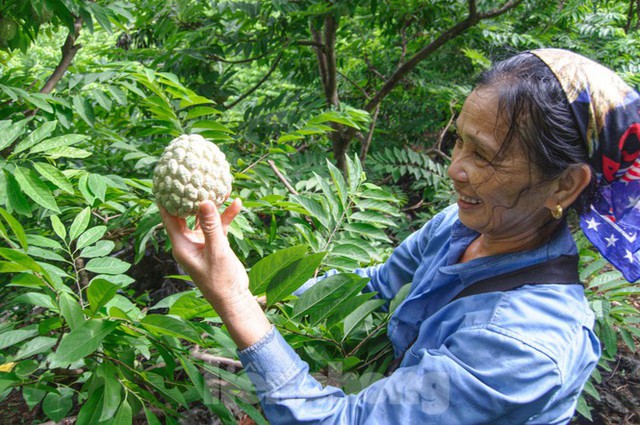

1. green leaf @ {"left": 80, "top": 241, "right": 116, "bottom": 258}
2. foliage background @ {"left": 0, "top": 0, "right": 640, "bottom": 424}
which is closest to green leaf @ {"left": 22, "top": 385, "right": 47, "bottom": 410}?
foliage background @ {"left": 0, "top": 0, "right": 640, "bottom": 424}

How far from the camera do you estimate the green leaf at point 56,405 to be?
1213mm

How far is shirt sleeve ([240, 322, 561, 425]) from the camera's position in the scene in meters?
1.07

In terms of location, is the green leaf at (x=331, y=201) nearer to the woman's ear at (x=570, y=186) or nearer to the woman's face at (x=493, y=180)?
the woman's face at (x=493, y=180)

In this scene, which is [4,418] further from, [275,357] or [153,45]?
[153,45]

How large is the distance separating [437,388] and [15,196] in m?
1.18

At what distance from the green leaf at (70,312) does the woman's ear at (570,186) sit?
102 cm

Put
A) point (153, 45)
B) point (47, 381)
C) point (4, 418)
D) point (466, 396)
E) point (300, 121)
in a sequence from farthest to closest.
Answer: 1. point (153, 45)
2. point (300, 121)
3. point (4, 418)
4. point (47, 381)
5. point (466, 396)

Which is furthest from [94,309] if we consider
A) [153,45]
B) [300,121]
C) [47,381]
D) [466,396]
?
[153,45]

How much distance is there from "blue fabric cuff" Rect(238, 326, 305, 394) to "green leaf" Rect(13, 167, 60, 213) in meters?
0.69

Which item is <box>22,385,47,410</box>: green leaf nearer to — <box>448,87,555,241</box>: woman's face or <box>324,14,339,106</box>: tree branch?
<box>448,87,555,241</box>: woman's face

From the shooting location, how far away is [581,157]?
118 cm

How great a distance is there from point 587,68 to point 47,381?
4.66 feet

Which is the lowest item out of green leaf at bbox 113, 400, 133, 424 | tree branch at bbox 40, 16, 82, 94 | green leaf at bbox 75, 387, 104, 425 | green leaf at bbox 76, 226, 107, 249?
green leaf at bbox 113, 400, 133, 424

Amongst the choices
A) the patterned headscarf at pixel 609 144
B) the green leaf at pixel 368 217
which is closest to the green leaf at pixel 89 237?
the green leaf at pixel 368 217
